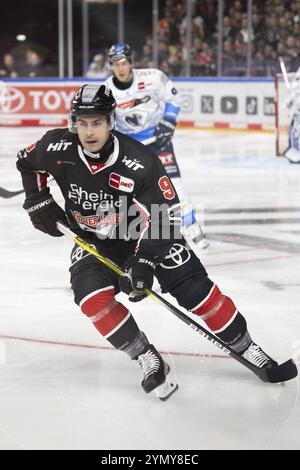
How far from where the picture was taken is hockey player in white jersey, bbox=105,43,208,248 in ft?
17.8

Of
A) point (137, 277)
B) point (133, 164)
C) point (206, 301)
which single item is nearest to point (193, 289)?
point (206, 301)

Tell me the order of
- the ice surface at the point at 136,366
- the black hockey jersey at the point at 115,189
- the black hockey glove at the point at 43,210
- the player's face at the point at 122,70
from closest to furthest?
the ice surface at the point at 136,366 → the black hockey jersey at the point at 115,189 → the black hockey glove at the point at 43,210 → the player's face at the point at 122,70

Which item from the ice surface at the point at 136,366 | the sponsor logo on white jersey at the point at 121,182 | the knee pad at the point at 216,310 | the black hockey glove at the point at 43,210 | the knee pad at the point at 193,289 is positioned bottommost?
the ice surface at the point at 136,366

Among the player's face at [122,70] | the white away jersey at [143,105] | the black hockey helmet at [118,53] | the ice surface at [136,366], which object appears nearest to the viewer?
the ice surface at [136,366]

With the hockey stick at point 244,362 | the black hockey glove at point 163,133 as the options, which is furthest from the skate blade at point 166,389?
the black hockey glove at point 163,133

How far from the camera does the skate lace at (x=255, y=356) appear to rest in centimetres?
297

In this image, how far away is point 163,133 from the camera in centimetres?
546

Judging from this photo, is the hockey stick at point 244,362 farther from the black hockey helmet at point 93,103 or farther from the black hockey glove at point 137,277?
the black hockey helmet at point 93,103

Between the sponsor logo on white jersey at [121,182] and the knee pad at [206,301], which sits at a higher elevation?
the sponsor logo on white jersey at [121,182]

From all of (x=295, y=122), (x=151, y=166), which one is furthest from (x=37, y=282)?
(x=295, y=122)

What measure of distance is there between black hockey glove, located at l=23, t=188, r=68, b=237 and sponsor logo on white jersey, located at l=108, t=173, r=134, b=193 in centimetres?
28

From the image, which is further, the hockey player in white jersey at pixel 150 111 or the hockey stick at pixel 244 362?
the hockey player in white jersey at pixel 150 111

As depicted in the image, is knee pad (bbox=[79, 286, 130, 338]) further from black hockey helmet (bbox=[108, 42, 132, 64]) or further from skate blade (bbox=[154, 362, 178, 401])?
black hockey helmet (bbox=[108, 42, 132, 64])

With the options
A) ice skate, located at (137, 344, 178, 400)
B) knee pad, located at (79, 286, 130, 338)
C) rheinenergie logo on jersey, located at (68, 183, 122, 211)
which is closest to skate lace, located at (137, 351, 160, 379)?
ice skate, located at (137, 344, 178, 400)
